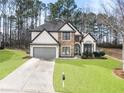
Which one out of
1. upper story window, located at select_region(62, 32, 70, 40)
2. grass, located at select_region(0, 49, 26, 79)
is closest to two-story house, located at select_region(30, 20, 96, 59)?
upper story window, located at select_region(62, 32, 70, 40)

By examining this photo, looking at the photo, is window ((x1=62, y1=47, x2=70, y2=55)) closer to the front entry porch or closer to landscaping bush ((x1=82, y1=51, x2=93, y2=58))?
landscaping bush ((x1=82, y1=51, x2=93, y2=58))

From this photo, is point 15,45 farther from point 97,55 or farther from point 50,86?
point 50,86

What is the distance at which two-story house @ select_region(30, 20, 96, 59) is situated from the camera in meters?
51.6

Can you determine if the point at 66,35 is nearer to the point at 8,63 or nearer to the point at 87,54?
the point at 87,54

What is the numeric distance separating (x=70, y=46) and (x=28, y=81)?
30619mm

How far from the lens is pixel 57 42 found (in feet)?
170

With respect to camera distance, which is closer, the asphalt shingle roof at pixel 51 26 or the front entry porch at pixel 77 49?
the asphalt shingle roof at pixel 51 26

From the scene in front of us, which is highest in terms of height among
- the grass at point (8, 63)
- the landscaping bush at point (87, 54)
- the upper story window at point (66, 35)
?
the upper story window at point (66, 35)

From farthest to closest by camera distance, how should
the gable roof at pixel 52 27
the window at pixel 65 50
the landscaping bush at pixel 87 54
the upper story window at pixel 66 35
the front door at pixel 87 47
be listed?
1. the front door at pixel 87 47
2. the upper story window at pixel 66 35
3. the gable roof at pixel 52 27
4. the window at pixel 65 50
5. the landscaping bush at pixel 87 54

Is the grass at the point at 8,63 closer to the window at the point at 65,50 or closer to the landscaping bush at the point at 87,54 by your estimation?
the window at the point at 65,50

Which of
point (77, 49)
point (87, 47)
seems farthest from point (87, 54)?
point (77, 49)

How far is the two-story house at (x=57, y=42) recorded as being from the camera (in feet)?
169

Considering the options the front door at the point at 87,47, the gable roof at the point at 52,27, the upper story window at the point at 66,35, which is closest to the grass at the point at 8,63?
the gable roof at the point at 52,27

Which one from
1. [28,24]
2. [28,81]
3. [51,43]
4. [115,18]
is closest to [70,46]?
[51,43]
